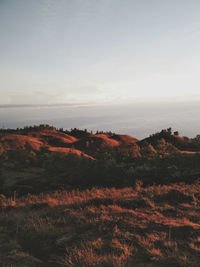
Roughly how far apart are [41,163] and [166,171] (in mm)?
13712

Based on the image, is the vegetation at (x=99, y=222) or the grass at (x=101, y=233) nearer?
the grass at (x=101, y=233)

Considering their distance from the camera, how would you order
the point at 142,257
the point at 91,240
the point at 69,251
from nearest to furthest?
the point at 142,257 < the point at 69,251 < the point at 91,240

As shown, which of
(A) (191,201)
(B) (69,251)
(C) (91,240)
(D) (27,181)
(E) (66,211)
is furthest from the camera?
(D) (27,181)

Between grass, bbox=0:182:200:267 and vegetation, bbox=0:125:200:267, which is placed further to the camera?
vegetation, bbox=0:125:200:267

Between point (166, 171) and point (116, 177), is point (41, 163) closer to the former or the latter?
point (116, 177)

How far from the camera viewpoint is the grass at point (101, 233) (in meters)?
5.54

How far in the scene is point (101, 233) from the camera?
723 centimetres

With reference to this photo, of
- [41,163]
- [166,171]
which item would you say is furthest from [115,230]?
[41,163]

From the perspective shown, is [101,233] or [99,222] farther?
[99,222]

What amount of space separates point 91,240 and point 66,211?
312 cm

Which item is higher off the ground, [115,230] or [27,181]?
[115,230]

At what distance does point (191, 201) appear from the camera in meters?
11.4

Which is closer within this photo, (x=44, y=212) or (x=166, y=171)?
(x=44, y=212)

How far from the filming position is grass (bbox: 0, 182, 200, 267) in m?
5.54
